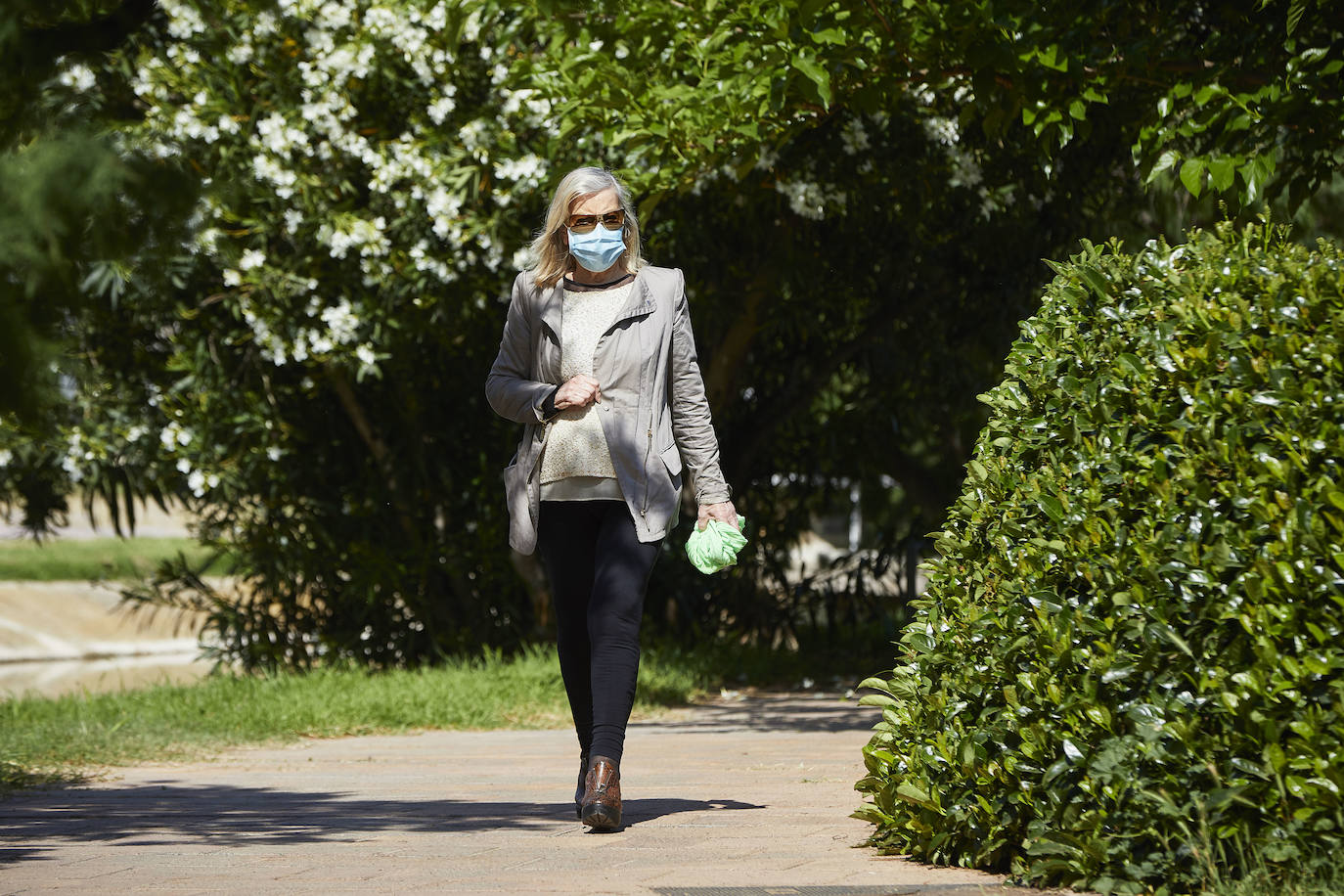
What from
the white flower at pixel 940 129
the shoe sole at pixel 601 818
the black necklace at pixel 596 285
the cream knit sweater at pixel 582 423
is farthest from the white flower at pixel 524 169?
the shoe sole at pixel 601 818

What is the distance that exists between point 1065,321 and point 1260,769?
1.10m

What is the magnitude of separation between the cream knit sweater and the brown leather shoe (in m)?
0.77

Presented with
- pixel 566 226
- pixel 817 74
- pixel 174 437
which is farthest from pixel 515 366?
pixel 174 437

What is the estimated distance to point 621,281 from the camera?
181 inches

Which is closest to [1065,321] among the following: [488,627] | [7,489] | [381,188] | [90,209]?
[90,209]

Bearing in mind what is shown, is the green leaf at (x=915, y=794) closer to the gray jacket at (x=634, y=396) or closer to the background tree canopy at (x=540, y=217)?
the gray jacket at (x=634, y=396)

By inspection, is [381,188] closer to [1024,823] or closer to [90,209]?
[90,209]

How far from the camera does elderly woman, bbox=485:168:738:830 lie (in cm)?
431

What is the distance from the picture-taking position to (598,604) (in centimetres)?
432

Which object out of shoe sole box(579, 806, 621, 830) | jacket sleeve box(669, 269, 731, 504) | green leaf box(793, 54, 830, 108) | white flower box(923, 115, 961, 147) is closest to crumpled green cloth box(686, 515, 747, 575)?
jacket sleeve box(669, 269, 731, 504)

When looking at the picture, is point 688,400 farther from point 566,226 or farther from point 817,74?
point 817,74

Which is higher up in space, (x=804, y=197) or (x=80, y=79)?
(x=80, y=79)

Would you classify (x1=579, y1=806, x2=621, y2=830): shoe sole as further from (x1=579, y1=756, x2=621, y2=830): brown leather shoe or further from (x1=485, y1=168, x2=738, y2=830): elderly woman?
(x1=485, y1=168, x2=738, y2=830): elderly woman

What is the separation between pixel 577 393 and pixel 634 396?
0.61 ft
